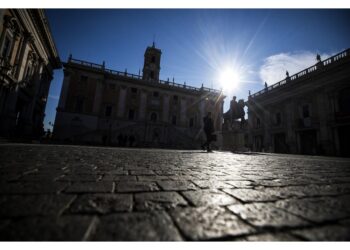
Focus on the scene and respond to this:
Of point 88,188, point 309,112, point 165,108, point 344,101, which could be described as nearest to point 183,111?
point 165,108

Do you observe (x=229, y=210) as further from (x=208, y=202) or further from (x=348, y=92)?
(x=348, y=92)

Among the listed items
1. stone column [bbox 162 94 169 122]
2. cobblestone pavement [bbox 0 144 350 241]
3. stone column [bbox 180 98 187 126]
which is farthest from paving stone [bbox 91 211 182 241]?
stone column [bbox 180 98 187 126]

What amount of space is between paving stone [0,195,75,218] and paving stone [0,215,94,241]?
0.35 ft

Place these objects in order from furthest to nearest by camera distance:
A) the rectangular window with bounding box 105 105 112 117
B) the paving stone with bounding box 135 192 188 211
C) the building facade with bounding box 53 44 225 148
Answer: the rectangular window with bounding box 105 105 112 117
the building facade with bounding box 53 44 225 148
the paving stone with bounding box 135 192 188 211

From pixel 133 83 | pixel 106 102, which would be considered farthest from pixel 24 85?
pixel 133 83

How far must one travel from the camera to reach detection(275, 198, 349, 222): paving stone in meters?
1.09

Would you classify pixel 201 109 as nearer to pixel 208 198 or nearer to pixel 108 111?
pixel 108 111

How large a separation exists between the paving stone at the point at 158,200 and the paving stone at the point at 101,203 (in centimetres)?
8

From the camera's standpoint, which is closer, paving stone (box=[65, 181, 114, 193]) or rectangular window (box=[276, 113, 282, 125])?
paving stone (box=[65, 181, 114, 193])

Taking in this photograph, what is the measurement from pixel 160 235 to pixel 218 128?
Answer: 37.3 metres

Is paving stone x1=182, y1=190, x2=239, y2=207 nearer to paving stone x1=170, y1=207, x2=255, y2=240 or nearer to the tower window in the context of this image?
paving stone x1=170, y1=207, x2=255, y2=240

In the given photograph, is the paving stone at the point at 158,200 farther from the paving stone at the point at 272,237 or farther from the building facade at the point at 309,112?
the building facade at the point at 309,112

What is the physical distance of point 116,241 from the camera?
0.79m

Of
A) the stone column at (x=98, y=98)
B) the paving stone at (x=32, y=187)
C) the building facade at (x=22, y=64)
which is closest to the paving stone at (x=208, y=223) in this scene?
the paving stone at (x=32, y=187)
